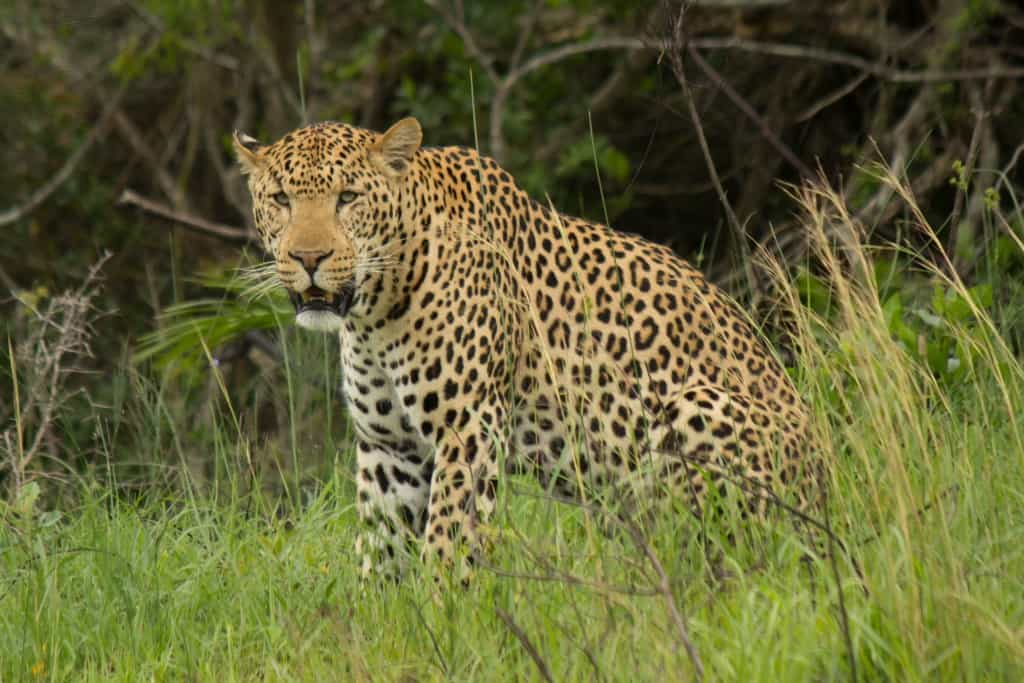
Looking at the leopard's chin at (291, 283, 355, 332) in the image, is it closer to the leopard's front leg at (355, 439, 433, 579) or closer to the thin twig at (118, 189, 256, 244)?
the leopard's front leg at (355, 439, 433, 579)

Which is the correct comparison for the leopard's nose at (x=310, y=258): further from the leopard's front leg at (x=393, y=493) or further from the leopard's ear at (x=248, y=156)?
the leopard's front leg at (x=393, y=493)

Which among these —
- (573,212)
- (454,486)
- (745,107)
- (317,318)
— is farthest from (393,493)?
(573,212)

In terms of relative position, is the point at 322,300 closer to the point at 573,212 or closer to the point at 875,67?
the point at 875,67

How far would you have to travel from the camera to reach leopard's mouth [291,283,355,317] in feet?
16.1

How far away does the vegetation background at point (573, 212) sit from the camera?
3566mm

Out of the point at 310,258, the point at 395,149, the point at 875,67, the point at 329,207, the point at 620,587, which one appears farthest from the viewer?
the point at 875,67

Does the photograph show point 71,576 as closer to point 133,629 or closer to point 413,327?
point 133,629

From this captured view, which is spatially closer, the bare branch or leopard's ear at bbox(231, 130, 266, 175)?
leopard's ear at bbox(231, 130, 266, 175)

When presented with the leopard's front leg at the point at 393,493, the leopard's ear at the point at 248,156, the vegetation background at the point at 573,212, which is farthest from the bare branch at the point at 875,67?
the leopard's front leg at the point at 393,493

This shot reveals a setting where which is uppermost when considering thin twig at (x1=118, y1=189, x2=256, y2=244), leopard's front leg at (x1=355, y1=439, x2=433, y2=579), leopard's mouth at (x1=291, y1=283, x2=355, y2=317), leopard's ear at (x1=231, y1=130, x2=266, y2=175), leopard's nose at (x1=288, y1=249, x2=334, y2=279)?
leopard's ear at (x1=231, y1=130, x2=266, y2=175)

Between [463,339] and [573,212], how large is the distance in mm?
5281

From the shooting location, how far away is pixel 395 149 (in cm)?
516

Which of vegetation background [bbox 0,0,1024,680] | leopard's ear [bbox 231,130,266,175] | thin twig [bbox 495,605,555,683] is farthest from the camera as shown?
leopard's ear [bbox 231,130,266,175]

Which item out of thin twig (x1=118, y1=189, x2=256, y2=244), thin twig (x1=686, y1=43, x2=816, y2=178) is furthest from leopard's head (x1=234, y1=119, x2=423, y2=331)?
thin twig (x1=118, y1=189, x2=256, y2=244)
